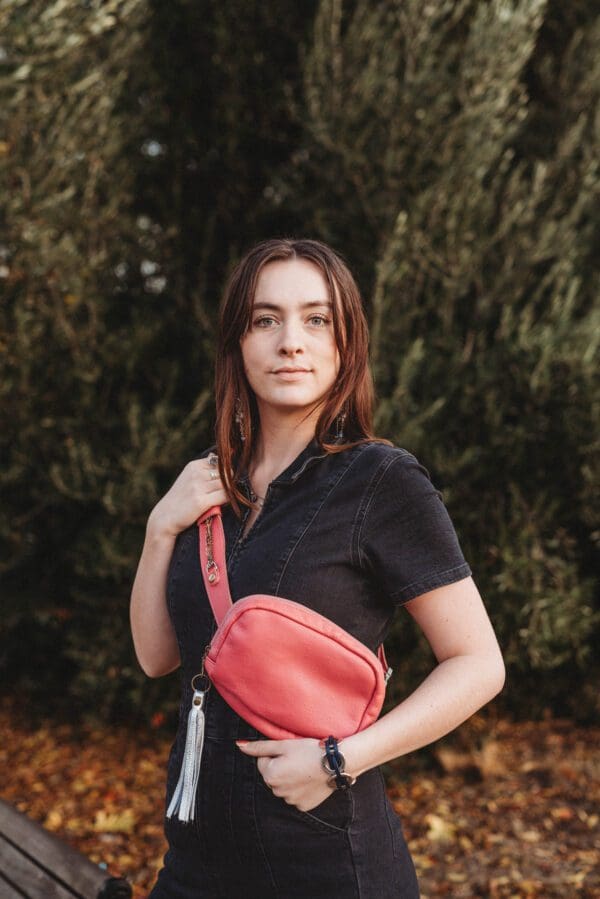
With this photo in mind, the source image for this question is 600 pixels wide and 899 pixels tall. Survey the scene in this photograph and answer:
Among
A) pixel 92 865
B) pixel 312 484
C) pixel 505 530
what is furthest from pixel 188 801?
pixel 505 530

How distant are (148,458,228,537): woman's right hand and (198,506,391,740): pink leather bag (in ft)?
1.14

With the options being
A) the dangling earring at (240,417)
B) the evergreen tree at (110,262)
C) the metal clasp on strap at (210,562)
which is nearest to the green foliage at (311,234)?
the evergreen tree at (110,262)

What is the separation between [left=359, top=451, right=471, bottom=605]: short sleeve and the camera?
5.43ft

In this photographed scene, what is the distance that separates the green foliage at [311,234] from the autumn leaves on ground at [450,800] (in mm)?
527

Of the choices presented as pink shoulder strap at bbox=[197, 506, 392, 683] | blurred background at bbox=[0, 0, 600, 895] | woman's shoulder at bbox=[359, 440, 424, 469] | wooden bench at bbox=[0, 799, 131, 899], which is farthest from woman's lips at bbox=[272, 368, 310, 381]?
blurred background at bbox=[0, 0, 600, 895]

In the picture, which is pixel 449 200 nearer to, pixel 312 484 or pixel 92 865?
pixel 312 484

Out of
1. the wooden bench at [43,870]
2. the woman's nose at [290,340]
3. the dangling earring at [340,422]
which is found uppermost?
the woman's nose at [290,340]

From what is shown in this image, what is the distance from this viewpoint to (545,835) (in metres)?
4.61

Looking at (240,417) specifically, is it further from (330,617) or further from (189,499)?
(330,617)

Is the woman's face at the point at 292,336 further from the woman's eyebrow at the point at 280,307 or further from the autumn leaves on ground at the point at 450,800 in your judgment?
the autumn leaves on ground at the point at 450,800

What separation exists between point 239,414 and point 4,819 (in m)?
2.03

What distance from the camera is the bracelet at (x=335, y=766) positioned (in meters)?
1.58

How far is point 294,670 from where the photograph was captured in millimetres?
1637

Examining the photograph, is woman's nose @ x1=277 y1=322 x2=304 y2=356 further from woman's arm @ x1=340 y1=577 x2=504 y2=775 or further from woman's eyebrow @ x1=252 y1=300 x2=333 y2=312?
woman's arm @ x1=340 y1=577 x2=504 y2=775
